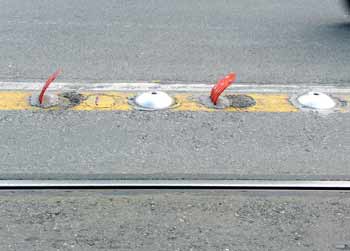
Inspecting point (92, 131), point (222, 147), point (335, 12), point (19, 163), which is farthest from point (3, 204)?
point (335, 12)

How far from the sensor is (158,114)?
5.39 metres

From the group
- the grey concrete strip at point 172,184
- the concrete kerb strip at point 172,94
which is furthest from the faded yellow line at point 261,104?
the grey concrete strip at point 172,184

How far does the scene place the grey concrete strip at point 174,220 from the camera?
368 cm

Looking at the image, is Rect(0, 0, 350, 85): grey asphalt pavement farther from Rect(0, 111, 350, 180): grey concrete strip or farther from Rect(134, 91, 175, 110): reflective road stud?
Rect(0, 111, 350, 180): grey concrete strip

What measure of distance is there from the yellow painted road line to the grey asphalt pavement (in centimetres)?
40

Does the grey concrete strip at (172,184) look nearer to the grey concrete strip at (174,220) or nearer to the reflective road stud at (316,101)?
the grey concrete strip at (174,220)

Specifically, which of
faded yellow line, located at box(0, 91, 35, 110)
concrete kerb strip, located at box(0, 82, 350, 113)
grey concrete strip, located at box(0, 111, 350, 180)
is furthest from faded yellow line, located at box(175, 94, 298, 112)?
faded yellow line, located at box(0, 91, 35, 110)

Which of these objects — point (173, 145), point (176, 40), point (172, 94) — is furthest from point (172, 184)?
point (176, 40)

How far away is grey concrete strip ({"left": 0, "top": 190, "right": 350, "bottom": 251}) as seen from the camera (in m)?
3.68

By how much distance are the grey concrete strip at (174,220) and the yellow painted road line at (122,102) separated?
146 cm

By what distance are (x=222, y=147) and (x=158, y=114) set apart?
837 mm

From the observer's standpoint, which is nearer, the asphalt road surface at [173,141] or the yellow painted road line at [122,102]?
the asphalt road surface at [173,141]

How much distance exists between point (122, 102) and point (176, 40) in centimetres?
202

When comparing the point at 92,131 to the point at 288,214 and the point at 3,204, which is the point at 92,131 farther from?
the point at 288,214
